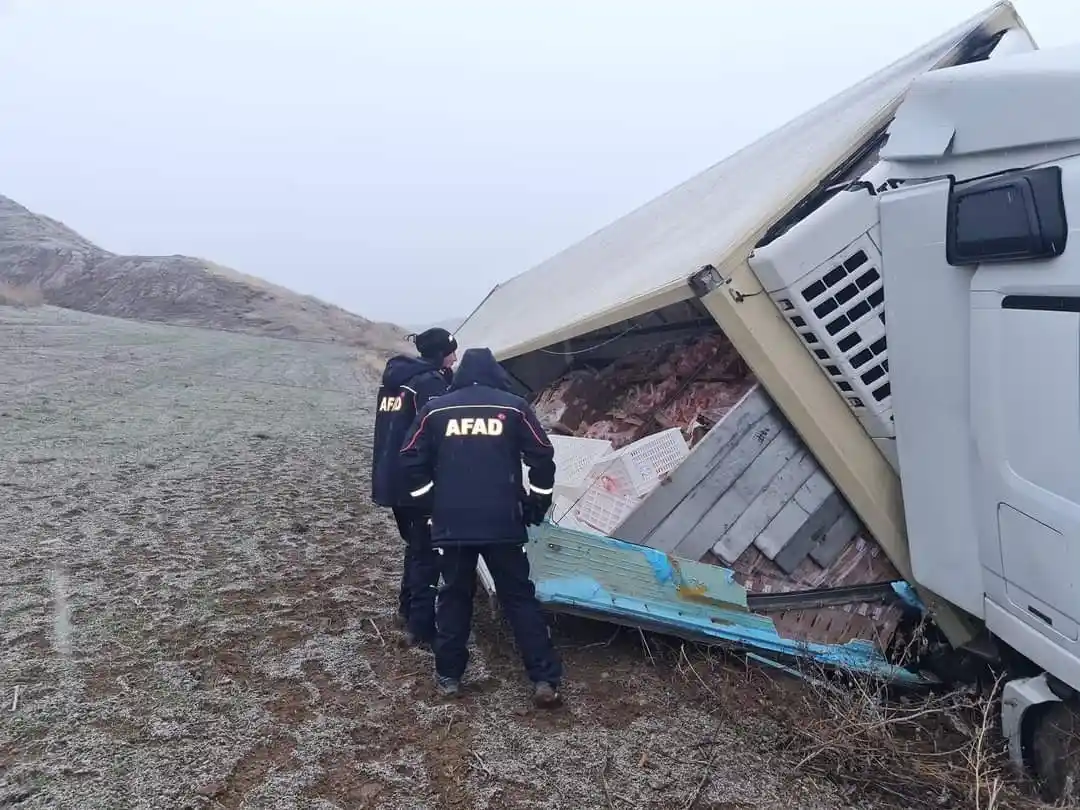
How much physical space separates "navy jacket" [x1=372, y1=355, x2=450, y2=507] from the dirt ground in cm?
75

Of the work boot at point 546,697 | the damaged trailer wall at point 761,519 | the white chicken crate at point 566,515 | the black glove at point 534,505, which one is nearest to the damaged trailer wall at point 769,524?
the damaged trailer wall at point 761,519

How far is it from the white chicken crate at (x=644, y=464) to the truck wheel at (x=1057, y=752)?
165cm

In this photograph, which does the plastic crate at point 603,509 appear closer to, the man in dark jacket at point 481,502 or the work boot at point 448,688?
the man in dark jacket at point 481,502

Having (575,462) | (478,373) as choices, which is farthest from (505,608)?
(575,462)

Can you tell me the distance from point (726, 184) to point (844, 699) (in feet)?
14.4

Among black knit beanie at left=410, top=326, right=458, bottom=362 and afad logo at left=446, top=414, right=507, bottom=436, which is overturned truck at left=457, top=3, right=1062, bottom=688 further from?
black knit beanie at left=410, top=326, right=458, bottom=362

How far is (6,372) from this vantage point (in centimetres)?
1285

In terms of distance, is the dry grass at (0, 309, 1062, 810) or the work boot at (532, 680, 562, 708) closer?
the dry grass at (0, 309, 1062, 810)

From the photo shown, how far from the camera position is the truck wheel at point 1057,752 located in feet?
9.11

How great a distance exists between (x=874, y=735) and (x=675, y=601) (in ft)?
3.17

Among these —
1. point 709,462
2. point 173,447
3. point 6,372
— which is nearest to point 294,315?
point 6,372

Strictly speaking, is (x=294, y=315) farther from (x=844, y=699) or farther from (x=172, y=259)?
(x=844, y=699)

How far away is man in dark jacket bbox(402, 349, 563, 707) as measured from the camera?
347 cm

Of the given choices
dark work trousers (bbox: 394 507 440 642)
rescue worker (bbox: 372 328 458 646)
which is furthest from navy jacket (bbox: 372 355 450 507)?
dark work trousers (bbox: 394 507 440 642)
